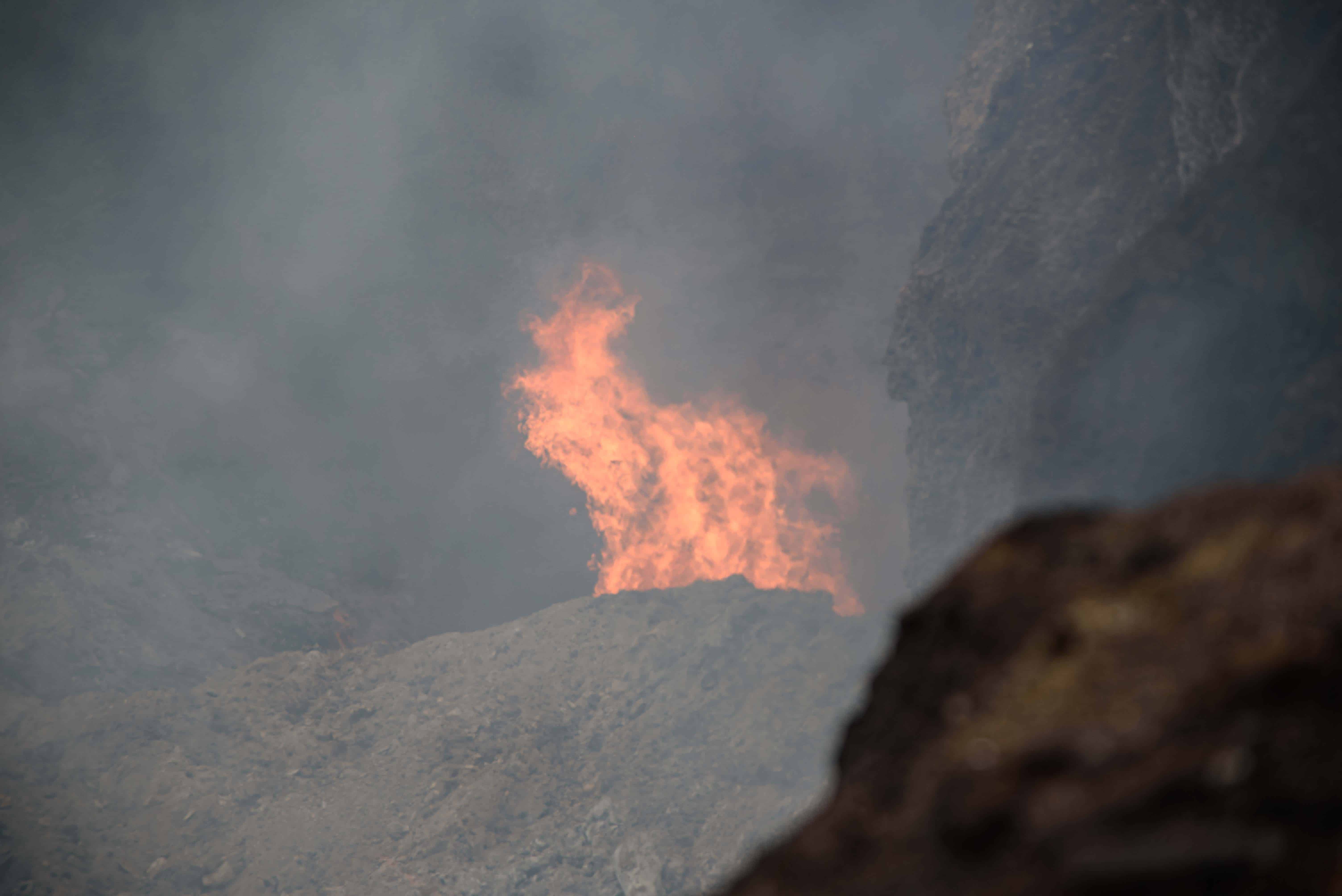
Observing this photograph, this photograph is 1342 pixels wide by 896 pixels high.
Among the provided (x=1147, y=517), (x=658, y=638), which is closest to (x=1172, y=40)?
(x=1147, y=517)

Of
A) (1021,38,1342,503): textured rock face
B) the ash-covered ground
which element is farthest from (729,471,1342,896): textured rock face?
the ash-covered ground

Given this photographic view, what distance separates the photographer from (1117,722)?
238 cm

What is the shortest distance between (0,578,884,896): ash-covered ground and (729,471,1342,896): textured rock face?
103 ft

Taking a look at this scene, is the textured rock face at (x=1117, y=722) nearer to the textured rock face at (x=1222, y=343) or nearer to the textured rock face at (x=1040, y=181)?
the textured rock face at (x=1222, y=343)

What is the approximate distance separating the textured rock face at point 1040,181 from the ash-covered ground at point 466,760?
1193cm

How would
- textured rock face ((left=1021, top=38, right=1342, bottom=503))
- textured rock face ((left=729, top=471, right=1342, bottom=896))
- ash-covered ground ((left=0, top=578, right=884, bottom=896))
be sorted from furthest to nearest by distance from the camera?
ash-covered ground ((left=0, top=578, right=884, bottom=896)), textured rock face ((left=1021, top=38, right=1342, bottom=503)), textured rock face ((left=729, top=471, right=1342, bottom=896))

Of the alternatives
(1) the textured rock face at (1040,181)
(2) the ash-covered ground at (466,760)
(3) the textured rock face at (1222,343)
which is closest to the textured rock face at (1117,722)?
(3) the textured rock face at (1222,343)

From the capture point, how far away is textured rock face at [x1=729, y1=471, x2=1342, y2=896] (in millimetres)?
2000

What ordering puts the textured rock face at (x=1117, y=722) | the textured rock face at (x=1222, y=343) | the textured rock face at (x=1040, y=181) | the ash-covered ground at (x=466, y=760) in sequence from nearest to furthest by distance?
1. the textured rock face at (x=1117, y=722)
2. the textured rock face at (x=1222, y=343)
3. the textured rock face at (x=1040, y=181)
4. the ash-covered ground at (x=466, y=760)

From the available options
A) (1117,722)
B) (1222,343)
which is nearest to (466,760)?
(1222,343)

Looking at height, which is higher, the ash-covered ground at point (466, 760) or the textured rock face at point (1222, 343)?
the ash-covered ground at point (466, 760)

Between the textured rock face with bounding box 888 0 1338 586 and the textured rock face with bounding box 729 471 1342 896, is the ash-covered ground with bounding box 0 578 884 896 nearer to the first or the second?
the textured rock face with bounding box 888 0 1338 586

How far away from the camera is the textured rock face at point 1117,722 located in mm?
2000

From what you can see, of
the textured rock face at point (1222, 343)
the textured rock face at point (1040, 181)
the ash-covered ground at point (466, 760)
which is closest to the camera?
the textured rock face at point (1222, 343)
